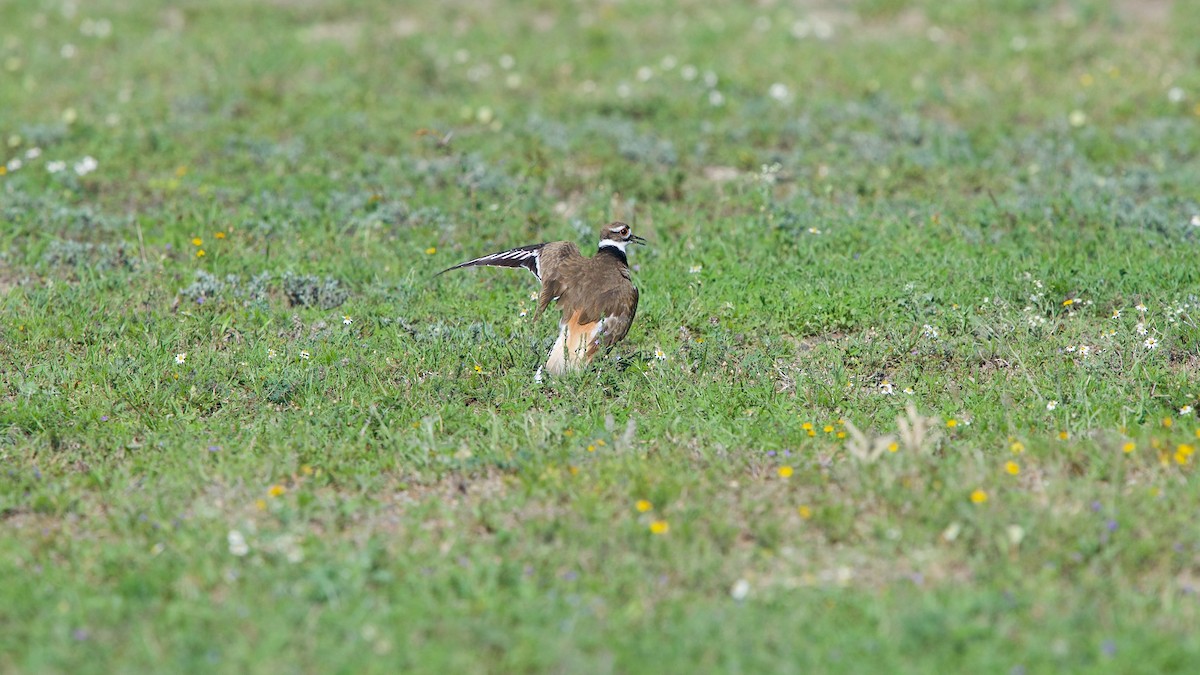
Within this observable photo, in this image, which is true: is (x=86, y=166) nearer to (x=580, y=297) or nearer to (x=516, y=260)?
(x=516, y=260)

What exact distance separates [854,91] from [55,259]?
8524 mm

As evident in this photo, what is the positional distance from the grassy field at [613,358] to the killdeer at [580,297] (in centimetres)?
22

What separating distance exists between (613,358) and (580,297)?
0.46m

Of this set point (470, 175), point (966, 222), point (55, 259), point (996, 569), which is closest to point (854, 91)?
point (966, 222)

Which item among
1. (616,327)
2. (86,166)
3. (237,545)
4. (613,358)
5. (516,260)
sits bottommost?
(613,358)

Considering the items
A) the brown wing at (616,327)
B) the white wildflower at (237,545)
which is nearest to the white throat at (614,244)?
the brown wing at (616,327)

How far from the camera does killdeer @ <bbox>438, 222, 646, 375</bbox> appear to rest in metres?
8.11

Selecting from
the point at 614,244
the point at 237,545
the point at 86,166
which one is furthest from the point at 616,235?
the point at 86,166

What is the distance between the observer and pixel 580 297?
8.23m

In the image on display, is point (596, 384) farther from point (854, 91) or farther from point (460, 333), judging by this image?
point (854, 91)

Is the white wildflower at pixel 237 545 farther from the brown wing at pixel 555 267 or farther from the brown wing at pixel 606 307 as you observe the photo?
the brown wing at pixel 555 267

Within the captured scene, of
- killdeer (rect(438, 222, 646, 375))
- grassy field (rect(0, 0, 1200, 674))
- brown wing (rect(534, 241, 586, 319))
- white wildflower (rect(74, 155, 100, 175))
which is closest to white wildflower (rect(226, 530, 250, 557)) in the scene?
grassy field (rect(0, 0, 1200, 674))

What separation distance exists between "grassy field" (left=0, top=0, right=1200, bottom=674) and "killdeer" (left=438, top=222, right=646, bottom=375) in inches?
8.8

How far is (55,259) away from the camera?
10008mm
